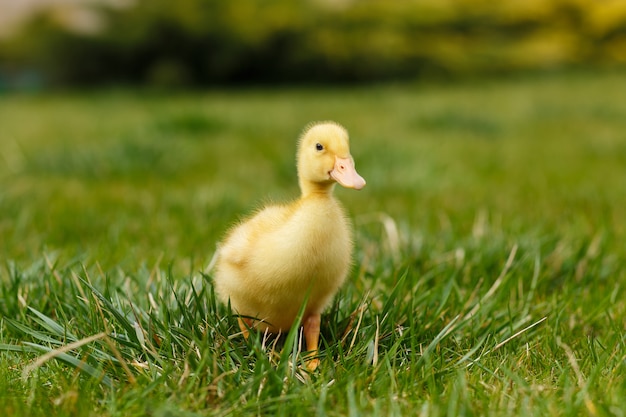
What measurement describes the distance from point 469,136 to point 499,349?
5189 millimetres

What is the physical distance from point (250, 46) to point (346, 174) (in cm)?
1277

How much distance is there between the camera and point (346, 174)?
1525mm

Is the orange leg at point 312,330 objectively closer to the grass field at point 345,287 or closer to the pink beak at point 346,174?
the grass field at point 345,287

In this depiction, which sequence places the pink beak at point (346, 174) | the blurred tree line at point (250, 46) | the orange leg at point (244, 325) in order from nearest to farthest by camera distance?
the pink beak at point (346, 174)
the orange leg at point (244, 325)
the blurred tree line at point (250, 46)

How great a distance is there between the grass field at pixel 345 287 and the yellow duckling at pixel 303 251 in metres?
0.09

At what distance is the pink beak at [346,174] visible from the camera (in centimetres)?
149

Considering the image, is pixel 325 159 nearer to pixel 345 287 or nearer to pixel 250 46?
pixel 345 287

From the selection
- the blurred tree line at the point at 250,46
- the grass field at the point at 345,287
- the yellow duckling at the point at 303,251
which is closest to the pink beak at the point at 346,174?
the yellow duckling at the point at 303,251

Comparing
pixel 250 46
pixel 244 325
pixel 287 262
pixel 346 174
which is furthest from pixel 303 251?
pixel 250 46

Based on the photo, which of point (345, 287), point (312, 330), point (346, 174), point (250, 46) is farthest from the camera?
point (250, 46)

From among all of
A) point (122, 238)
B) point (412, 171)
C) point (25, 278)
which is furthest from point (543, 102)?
point (25, 278)

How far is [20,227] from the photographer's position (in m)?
3.06

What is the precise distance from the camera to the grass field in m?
1.51

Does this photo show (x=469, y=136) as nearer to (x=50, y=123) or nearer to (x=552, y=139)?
(x=552, y=139)
